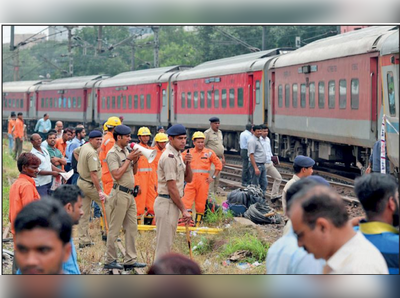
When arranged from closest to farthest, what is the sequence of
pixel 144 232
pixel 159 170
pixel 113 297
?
pixel 113 297 → pixel 159 170 → pixel 144 232

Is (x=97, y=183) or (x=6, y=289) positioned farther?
(x=97, y=183)

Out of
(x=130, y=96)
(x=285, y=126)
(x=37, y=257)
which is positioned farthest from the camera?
(x=130, y=96)

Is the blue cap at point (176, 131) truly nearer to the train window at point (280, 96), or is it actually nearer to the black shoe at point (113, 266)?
the black shoe at point (113, 266)

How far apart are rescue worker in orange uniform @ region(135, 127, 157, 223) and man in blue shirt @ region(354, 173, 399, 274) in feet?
24.8

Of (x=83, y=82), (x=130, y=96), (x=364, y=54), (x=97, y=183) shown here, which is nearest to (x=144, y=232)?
(x=97, y=183)

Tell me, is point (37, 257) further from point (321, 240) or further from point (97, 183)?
point (97, 183)

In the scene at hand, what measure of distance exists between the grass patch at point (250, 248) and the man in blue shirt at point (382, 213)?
18.0 feet

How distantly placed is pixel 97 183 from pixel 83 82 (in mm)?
31395

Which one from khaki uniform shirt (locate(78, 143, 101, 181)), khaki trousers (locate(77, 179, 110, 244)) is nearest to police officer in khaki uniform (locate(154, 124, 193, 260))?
khaki uniform shirt (locate(78, 143, 101, 181))

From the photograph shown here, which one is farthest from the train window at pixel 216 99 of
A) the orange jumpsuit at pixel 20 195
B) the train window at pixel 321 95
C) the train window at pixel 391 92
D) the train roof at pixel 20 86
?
the train roof at pixel 20 86

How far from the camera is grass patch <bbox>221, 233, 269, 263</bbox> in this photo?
10.1 meters

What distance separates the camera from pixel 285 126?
21.5 meters

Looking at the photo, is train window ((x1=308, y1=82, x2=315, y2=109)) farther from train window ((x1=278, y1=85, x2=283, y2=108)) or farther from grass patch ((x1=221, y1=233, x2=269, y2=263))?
grass patch ((x1=221, y1=233, x2=269, y2=263))

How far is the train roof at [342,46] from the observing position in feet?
50.1
